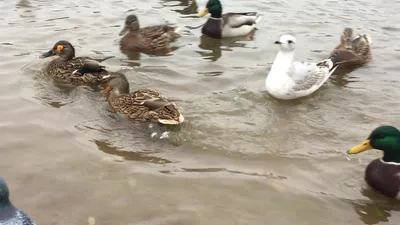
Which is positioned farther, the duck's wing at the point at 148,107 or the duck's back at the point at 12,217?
the duck's wing at the point at 148,107

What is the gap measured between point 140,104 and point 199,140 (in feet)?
3.45

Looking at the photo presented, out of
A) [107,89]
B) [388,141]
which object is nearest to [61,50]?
[107,89]

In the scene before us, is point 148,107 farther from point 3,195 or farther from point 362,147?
point 3,195

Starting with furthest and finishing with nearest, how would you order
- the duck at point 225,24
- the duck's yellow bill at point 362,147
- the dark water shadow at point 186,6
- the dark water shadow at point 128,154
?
the dark water shadow at point 186,6 → the duck at point 225,24 → the dark water shadow at point 128,154 → the duck's yellow bill at point 362,147

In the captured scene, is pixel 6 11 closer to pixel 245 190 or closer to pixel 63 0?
pixel 63 0

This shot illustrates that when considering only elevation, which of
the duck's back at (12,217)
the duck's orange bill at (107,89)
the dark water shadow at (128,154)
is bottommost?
the dark water shadow at (128,154)

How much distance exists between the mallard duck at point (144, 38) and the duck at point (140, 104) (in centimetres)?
217

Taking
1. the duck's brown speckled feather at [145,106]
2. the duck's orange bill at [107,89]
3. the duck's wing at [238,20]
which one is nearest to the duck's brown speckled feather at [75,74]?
the duck's orange bill at [107,89]

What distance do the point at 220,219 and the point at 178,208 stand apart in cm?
42

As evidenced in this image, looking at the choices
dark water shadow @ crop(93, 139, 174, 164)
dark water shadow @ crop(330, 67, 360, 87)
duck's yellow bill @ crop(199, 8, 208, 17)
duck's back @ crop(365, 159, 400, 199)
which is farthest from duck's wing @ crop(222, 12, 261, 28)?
duck's back @ crop(365, 159, 400, 199)

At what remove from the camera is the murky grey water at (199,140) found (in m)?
4.73

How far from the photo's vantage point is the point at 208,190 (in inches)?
196

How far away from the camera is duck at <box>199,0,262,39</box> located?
10.1 meters

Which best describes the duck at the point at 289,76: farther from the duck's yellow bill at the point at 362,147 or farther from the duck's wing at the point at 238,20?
the duck's wing at the point at 238,20
